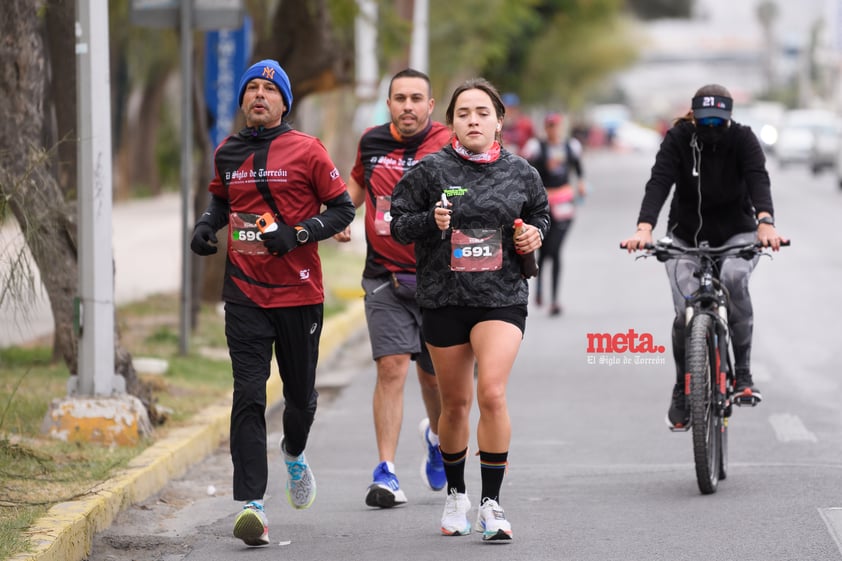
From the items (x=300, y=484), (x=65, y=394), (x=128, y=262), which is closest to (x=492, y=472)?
(x=300, y=484)

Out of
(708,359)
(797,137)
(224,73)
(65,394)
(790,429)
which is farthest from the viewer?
(797,137)

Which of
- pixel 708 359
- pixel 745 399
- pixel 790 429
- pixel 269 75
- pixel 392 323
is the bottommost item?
pixel 790 429

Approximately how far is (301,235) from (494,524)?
4.81ft

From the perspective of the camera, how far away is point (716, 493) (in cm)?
807

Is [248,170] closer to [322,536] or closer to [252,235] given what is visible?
[252,235]

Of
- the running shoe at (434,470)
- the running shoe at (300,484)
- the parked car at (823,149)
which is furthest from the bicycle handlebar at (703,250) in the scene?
the parked car at (823,149)

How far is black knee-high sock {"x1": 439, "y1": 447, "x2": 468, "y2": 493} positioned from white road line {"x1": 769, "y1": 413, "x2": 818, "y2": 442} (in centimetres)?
313

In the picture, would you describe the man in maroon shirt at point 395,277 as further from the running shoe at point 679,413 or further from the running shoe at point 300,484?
the running shoe at point 679,413

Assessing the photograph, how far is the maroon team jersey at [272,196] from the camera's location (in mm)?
7027

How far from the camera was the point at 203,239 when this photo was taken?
6992mm

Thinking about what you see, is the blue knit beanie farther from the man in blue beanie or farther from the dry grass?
the dry grass

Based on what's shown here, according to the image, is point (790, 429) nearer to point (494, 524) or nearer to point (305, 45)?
point (494, 524)

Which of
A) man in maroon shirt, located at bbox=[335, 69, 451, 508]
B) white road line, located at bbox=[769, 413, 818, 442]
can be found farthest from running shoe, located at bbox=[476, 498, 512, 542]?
white road line, located at bbox=[769, 413, 818, 442]

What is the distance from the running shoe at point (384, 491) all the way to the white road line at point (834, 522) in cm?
198
